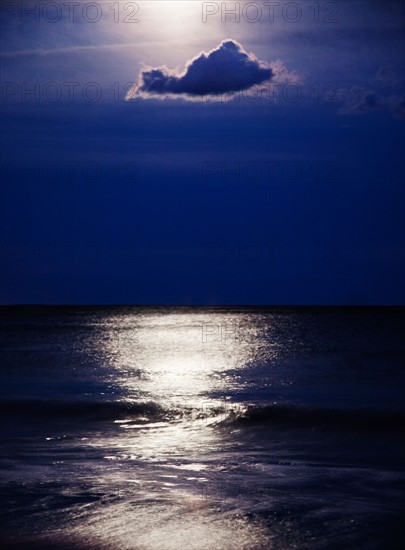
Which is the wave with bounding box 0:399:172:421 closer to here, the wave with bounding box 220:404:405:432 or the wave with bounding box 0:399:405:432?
the wave with bounding box 0:399:405:432

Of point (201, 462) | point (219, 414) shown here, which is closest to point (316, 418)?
point (219, 414)

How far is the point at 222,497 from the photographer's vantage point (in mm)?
8109

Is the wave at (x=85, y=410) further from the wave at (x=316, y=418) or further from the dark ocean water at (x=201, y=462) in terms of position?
the wave at (x=316, y=418)

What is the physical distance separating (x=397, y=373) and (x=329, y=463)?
62.3 ft

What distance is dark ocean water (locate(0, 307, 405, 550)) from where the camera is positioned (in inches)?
271

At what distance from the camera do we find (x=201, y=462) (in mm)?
10164

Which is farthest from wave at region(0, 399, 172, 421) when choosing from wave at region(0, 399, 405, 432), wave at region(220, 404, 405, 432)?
wave at region(220, 404, 405, 432)

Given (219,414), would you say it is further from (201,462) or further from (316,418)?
(201,462)

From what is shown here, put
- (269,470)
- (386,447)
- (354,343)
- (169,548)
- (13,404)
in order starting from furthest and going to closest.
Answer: (354,343), (13,404), (386,447), (269,470), (169,548)

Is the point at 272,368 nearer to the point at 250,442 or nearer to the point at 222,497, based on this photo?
the point at 250,442

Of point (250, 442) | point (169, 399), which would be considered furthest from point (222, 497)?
point (169, 399)

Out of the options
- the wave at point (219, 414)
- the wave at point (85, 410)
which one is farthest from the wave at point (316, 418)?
the wave at point (85, 410)

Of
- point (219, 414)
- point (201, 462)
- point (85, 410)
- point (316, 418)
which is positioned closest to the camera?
point (201, 462)

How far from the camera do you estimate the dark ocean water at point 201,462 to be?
6879 mm
